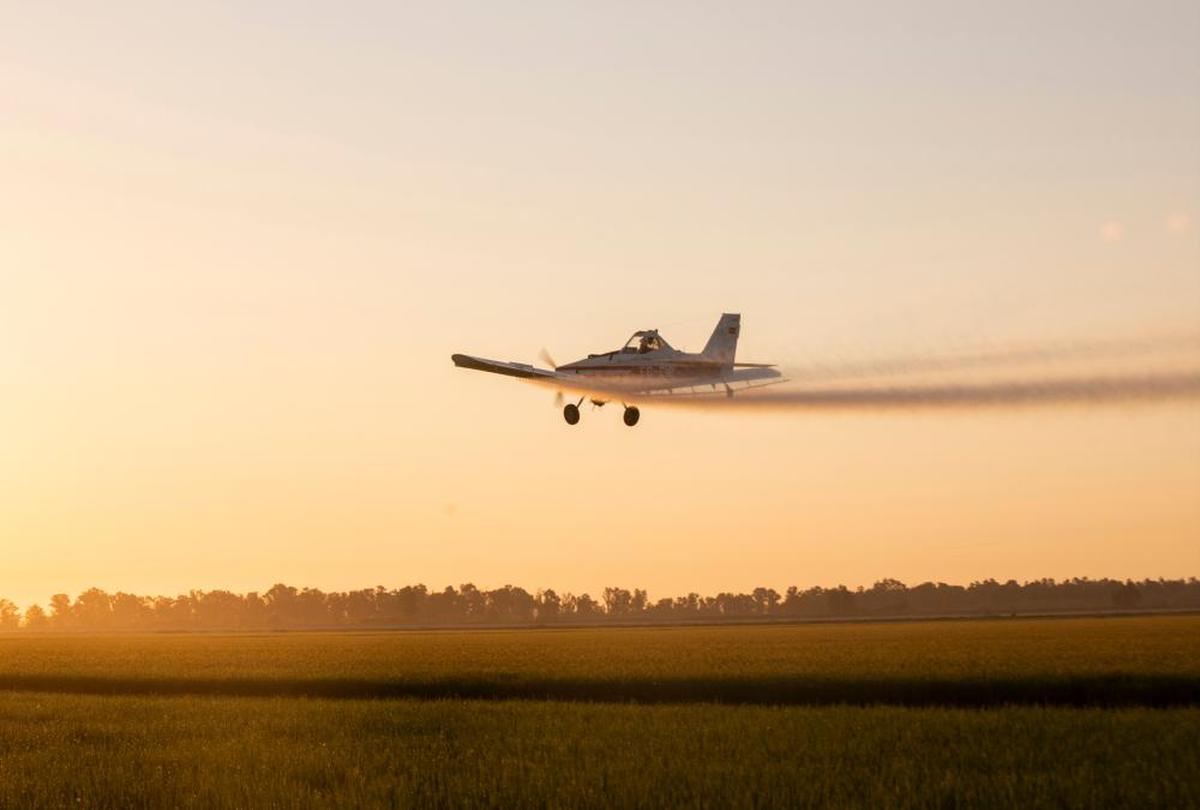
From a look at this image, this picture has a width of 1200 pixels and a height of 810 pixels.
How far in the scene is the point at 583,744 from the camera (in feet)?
112

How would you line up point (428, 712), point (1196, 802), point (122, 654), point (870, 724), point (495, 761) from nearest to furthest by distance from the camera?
point (1196, 802), point (495, 761), point (870, 724), point (428, 712), point (122, 654)

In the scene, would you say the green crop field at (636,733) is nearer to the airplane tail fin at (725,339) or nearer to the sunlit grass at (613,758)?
the sunlit grass at (613,758)

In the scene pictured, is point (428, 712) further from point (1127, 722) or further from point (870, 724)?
point (1127, 722)

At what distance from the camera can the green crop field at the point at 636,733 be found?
27.5 meters

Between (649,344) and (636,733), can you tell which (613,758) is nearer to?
(636,733)

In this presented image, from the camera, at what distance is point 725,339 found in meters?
47.5

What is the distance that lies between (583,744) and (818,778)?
8.07 m

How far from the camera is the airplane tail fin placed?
46719 millimetres

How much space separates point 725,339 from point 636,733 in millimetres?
16783

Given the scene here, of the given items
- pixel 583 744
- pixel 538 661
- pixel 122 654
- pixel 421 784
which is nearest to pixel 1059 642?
pixel 538 661

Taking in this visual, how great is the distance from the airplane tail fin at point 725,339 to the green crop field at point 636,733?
12.8 meters

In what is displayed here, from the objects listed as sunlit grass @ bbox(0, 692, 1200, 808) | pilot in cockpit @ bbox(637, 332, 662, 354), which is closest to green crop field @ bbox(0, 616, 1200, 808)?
sunlit grass @ bbox(0, 692, 1200, 808)

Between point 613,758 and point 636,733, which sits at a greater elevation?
point 636,733

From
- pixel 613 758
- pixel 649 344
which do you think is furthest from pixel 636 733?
pixel 649 344
